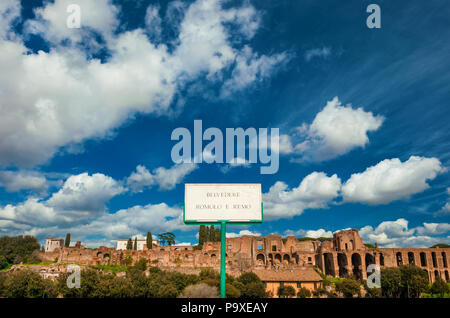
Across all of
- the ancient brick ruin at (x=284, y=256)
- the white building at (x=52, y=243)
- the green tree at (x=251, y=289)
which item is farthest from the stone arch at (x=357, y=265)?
the white building at (x=52, y=243)

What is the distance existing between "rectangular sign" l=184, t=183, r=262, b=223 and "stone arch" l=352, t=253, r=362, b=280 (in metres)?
55.0

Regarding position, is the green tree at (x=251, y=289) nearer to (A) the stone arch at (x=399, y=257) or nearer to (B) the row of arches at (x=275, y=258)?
(B) the row of arches at (x=275, y=258)

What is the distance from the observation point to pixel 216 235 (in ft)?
316

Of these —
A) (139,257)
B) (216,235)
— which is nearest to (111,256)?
(139,257)

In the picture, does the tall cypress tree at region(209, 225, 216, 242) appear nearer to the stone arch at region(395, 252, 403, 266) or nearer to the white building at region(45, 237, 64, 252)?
the stone arch at region(395, 252, 403, 266)

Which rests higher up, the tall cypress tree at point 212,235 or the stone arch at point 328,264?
the tall cypress tree at point 212,235

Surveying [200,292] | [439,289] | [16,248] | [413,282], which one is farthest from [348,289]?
[16,248]

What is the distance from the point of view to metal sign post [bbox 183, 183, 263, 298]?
33.5 metres

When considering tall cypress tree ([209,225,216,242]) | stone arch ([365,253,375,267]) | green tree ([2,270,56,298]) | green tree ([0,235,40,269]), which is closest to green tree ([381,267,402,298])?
stone arch ([365,253,375,267])

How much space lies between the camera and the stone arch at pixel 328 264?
77312 mm

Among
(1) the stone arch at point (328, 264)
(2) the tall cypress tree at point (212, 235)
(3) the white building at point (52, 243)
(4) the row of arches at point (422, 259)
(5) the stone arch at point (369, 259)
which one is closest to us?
(5) the stone arch at point (369, 259)
